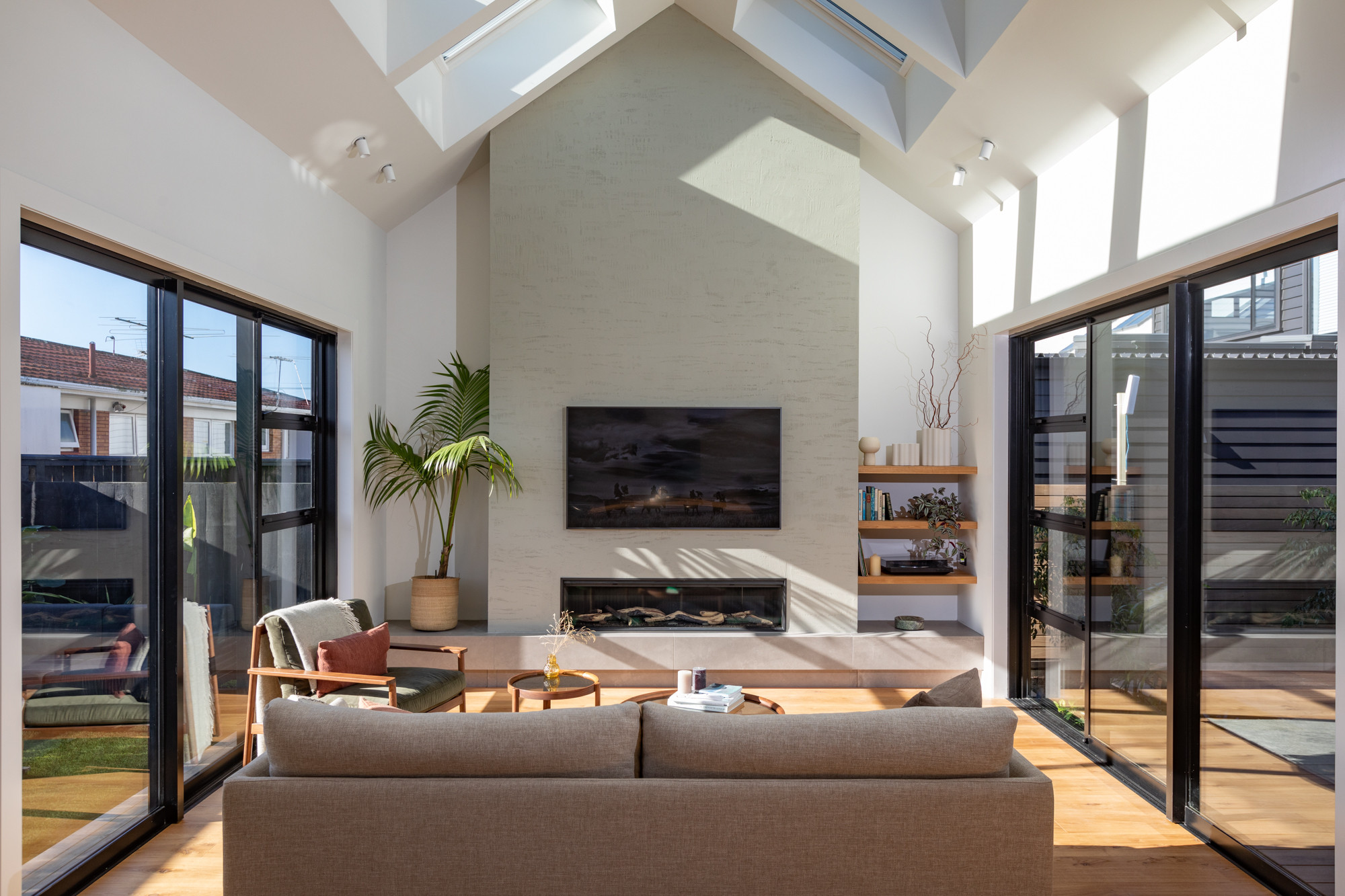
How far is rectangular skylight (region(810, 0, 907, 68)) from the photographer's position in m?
4.98

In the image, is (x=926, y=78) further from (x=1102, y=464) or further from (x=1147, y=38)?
(x=1102, y=464)

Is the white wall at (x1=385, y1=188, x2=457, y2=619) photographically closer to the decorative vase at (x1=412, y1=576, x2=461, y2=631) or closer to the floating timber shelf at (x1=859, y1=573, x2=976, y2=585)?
the decorative vase at (x1=412, y1=576, x2=461, y2=631)

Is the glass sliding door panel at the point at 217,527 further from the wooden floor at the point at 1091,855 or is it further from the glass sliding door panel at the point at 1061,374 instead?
the glass sliding door panel at the point at 1061,374

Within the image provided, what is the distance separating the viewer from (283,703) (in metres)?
2.23

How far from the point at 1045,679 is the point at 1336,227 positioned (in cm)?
317

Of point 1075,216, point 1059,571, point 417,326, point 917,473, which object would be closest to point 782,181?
point 1075,216

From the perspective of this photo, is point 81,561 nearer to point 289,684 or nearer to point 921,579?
point 289,684

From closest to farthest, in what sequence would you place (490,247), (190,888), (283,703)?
(283,703) < (190,888) < (490,247)

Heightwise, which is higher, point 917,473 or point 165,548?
point 917,473

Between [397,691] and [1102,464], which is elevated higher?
[1102,464]

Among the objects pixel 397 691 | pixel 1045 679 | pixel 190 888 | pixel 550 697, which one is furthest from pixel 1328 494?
pixel 190 888

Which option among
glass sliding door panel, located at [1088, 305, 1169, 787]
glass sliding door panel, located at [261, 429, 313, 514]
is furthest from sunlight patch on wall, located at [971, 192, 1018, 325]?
glass sliding door panel, located at [261, 429, 313, 514]

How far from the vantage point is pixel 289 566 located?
15.6ft

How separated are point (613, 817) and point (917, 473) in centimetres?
402
